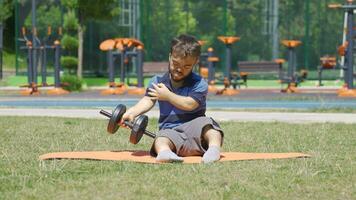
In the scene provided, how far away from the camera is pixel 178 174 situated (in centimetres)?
459

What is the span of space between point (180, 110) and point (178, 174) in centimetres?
120

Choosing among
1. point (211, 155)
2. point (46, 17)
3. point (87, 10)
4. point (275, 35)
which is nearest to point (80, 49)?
point (87, 10)

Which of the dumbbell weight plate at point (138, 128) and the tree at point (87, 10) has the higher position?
the tree at point (87, 10)

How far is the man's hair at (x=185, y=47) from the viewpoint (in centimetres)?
551

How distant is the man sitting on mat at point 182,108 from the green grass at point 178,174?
0.48 m

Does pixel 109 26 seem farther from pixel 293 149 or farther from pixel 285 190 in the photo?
pixel 285 190

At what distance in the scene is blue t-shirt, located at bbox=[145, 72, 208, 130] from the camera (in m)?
5.71

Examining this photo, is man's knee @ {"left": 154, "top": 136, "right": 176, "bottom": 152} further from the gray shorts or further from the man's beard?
the man's beard

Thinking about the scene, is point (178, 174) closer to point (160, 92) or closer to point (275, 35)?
point (160, 92)

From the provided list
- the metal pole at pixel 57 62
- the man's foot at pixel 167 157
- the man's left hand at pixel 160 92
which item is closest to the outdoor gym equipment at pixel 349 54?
the metal pole at pixel 57 62

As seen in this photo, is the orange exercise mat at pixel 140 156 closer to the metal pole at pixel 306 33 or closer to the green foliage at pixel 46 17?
the green foliage at pixel 46 17

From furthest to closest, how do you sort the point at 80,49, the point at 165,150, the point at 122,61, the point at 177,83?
the point at 80,49
the point at 122,61
the point at 177,83
the point at 165,150

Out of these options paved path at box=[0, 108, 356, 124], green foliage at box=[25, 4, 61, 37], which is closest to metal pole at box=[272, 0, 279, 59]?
green foliage at box=[25, 4, 61, 37]

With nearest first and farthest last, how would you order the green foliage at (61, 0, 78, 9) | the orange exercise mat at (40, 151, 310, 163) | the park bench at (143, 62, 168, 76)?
the orange exercise mat at (40, 151, 310, 163), the green foliage at (61, 0, 78, 9), the park bench at (143, 62, 168, 76)
